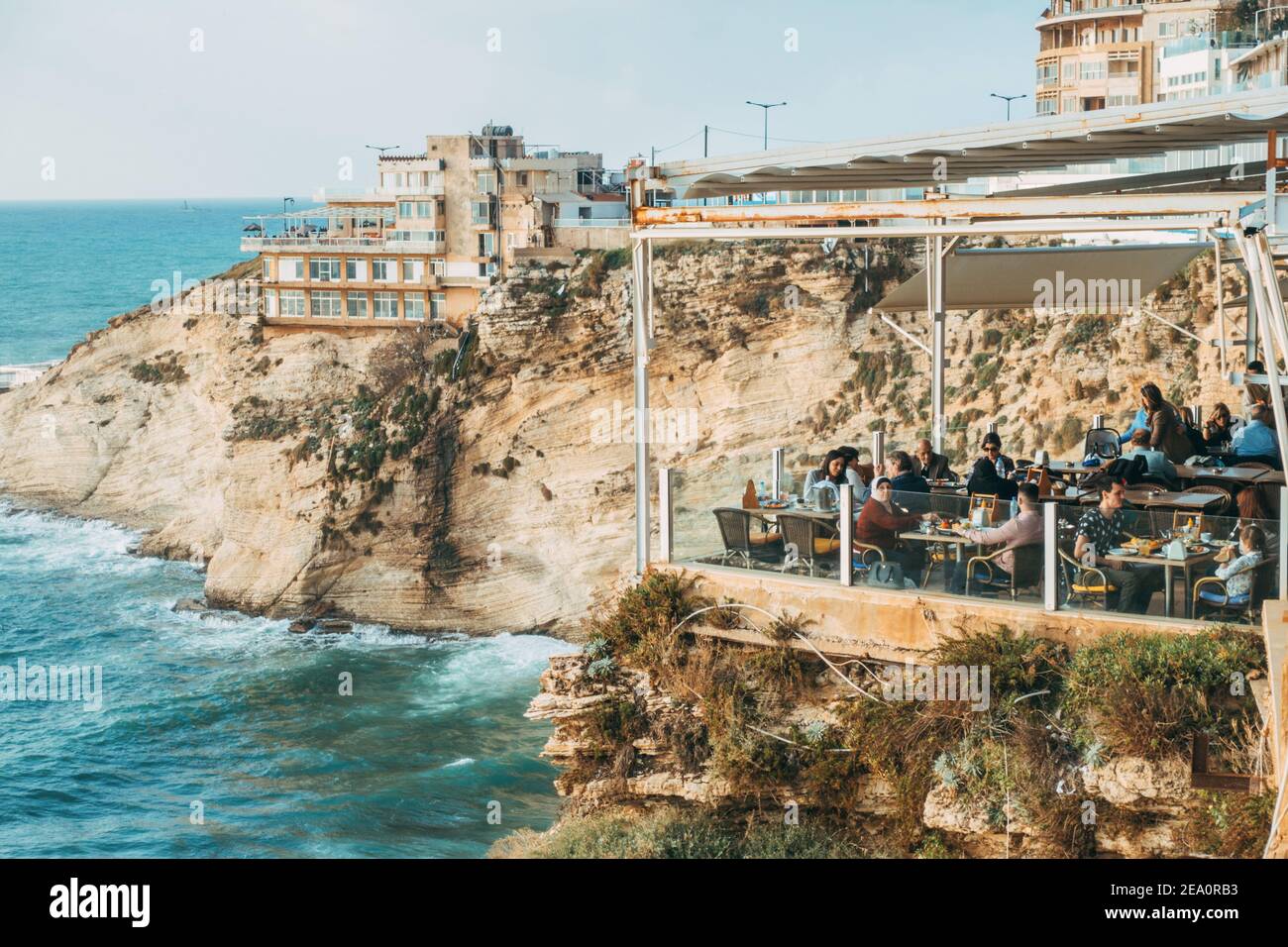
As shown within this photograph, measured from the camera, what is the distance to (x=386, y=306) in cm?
6172

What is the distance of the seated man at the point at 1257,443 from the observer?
1493 centimetres

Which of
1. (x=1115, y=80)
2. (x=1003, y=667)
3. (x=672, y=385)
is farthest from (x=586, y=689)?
(x=1115, y=80)

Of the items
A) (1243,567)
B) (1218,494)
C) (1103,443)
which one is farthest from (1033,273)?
(1243,567)

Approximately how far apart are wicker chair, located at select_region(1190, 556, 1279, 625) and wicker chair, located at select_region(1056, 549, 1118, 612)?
618 mm

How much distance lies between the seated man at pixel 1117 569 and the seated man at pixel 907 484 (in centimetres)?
131

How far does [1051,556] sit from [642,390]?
3969 mm

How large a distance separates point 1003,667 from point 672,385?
34672 millimetres

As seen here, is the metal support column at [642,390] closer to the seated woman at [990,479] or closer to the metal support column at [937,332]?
the seated woman at [990,479]

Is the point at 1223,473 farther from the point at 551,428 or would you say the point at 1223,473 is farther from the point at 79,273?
the point at 79,273

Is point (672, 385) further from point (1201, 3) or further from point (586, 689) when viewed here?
point (1201, 3)

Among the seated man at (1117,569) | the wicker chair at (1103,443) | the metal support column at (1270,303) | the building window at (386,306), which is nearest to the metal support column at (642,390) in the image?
the seated man at (1117,569)

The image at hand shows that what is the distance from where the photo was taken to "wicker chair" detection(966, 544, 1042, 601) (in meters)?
11.2

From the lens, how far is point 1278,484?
12.6m

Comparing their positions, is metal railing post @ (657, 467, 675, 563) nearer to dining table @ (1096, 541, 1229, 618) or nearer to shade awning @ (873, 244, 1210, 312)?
dining table @ (1096, 541, 1229, 618)
